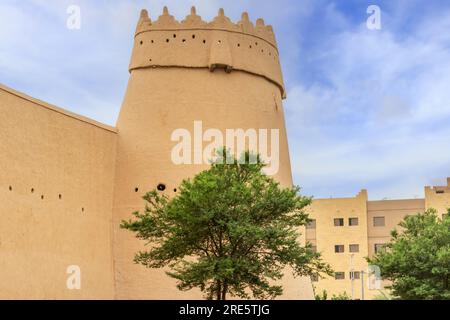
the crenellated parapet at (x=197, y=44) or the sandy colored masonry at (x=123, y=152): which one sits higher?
the crenellated parapet at (x=197, y=44)

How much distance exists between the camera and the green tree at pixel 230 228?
2008 cm

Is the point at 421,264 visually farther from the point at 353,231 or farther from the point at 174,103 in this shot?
the point at 353,231

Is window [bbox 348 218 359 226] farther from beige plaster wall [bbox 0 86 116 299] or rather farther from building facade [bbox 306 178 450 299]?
beige plaster wall [bbox 0 86 116 299]

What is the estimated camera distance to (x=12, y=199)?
22.1 metres

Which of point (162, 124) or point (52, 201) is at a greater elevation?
point (162, 124)

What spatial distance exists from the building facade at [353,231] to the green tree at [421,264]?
26.3 metres

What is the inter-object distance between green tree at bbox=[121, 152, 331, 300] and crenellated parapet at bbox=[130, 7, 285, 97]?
25.7 ft

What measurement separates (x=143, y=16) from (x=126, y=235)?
9.12m

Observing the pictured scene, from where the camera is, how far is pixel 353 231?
56875 millimetres

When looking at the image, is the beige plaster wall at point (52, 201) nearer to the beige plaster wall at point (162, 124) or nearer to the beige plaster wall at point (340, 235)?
the beige plaster wall at point (162, 124)

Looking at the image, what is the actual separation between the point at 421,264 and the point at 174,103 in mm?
11363
